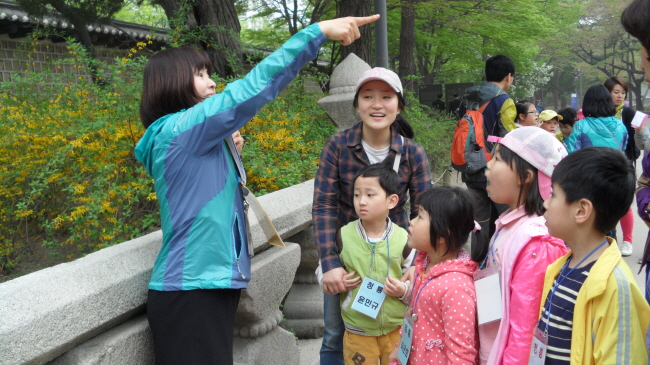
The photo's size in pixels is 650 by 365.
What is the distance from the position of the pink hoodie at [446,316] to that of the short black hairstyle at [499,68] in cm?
295

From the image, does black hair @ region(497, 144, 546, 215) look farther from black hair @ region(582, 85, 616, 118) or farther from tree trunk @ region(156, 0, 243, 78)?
tree trunk @ region(156, 0, 243, 78)

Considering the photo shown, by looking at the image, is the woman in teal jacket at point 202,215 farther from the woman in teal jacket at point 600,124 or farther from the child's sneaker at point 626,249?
the child's sneaker at point 626,249

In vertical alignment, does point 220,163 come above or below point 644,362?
above

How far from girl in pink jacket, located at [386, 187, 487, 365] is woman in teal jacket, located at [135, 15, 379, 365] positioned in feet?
2.15

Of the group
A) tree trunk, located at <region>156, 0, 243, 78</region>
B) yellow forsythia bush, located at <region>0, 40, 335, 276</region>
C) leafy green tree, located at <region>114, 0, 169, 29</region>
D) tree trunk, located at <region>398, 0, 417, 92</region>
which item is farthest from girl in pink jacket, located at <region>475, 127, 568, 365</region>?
tree trunk, located at <region>398, 0, 417, 92</region>

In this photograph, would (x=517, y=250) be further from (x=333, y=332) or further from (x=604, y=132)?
(x=604, y=132)

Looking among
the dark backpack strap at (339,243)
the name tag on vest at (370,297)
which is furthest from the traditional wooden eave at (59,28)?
the name tag on vest at (370,297)

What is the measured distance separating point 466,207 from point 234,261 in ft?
2.90

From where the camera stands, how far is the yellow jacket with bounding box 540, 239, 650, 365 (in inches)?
58.3

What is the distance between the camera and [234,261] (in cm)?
189

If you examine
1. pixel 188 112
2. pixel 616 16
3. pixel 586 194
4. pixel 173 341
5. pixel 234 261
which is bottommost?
pixel 616 16

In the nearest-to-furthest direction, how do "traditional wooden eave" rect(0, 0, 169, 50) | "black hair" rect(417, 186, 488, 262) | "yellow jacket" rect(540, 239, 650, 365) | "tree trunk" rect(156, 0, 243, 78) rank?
"yellow jacket" rect(540, 239, 650, 365) → "black hair" rect(417, 186, 488, 262) → "tree trunk" rect(156, 0, 243, 78) → "traditional wooden eave" rect(0, 0, 169, 50)

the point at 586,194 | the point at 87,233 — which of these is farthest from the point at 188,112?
the point at 87,233

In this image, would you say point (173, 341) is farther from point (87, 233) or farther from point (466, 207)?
point (87, 233)
